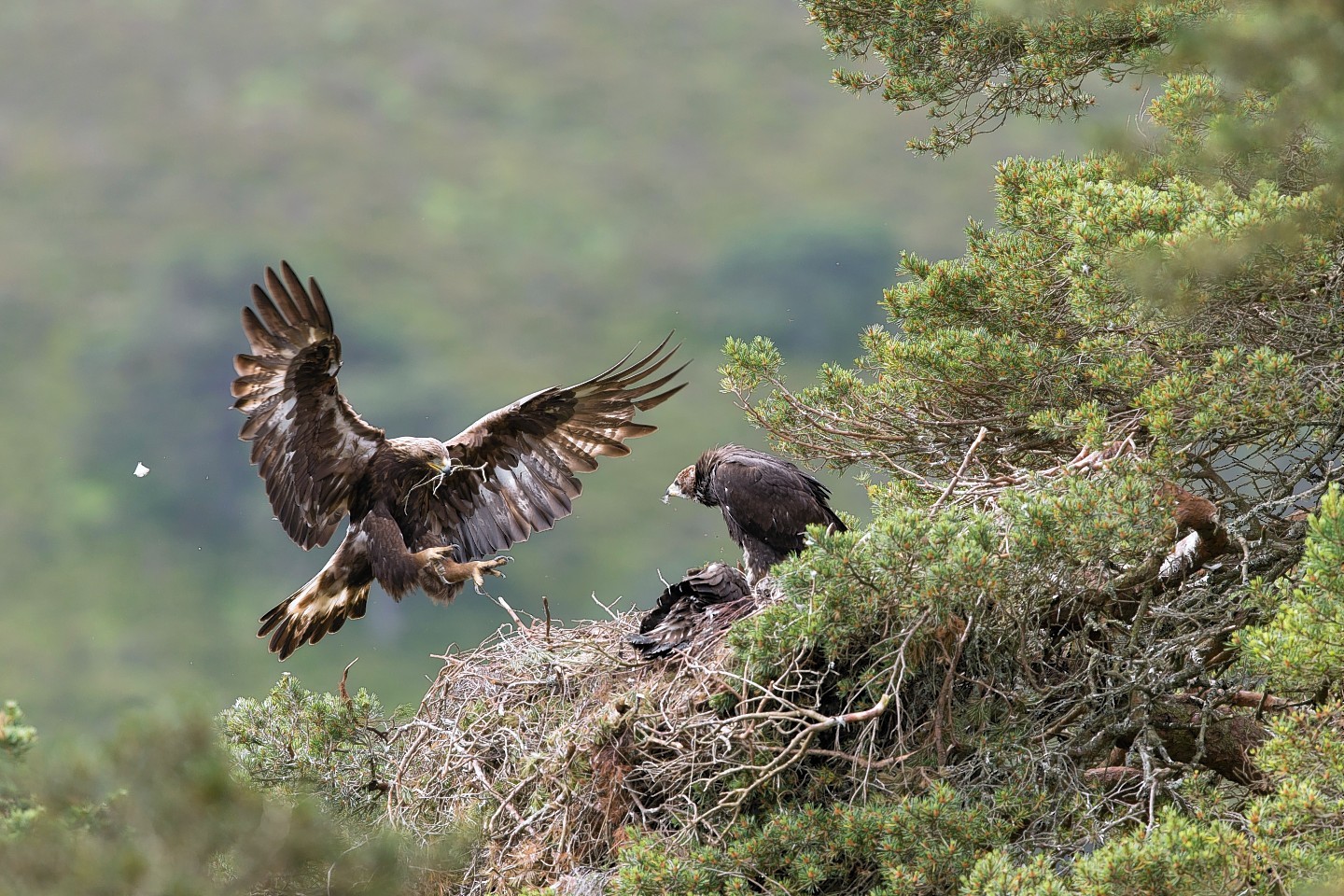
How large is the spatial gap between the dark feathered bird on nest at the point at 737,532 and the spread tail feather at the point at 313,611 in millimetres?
1885

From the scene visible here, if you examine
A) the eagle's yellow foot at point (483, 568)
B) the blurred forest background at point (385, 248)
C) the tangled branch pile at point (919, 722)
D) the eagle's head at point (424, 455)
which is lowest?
the tangled branch pile at point (919, 722)

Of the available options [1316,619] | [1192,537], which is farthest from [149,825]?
[1192,537]

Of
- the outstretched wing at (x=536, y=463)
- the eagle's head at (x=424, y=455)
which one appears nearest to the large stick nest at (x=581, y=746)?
the eagle's head at (x=424, y=455)

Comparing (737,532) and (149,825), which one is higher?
(737,532)

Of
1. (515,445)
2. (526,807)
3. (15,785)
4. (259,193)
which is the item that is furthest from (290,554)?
(15,785)

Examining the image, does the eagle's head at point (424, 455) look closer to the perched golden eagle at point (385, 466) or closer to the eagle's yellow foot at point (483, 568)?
the perched golden eagle at point (385, 466)

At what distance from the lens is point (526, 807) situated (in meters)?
5.35

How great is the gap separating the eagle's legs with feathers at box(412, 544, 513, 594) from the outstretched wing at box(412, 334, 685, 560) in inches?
32.6

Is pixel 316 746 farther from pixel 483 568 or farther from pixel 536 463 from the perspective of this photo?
pixel 536 463

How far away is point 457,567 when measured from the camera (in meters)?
6.49

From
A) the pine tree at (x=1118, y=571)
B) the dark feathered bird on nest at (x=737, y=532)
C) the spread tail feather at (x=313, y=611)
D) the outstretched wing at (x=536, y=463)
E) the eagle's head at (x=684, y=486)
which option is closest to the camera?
the pine tree at (x=1118, y=571)

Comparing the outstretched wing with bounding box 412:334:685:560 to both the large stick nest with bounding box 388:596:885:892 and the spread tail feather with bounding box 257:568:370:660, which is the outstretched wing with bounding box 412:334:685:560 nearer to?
the spread tail feather with bounding box 257:568:370:660

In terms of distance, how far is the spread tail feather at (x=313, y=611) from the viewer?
7.01 meters

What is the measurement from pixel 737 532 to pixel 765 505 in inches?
10.3
